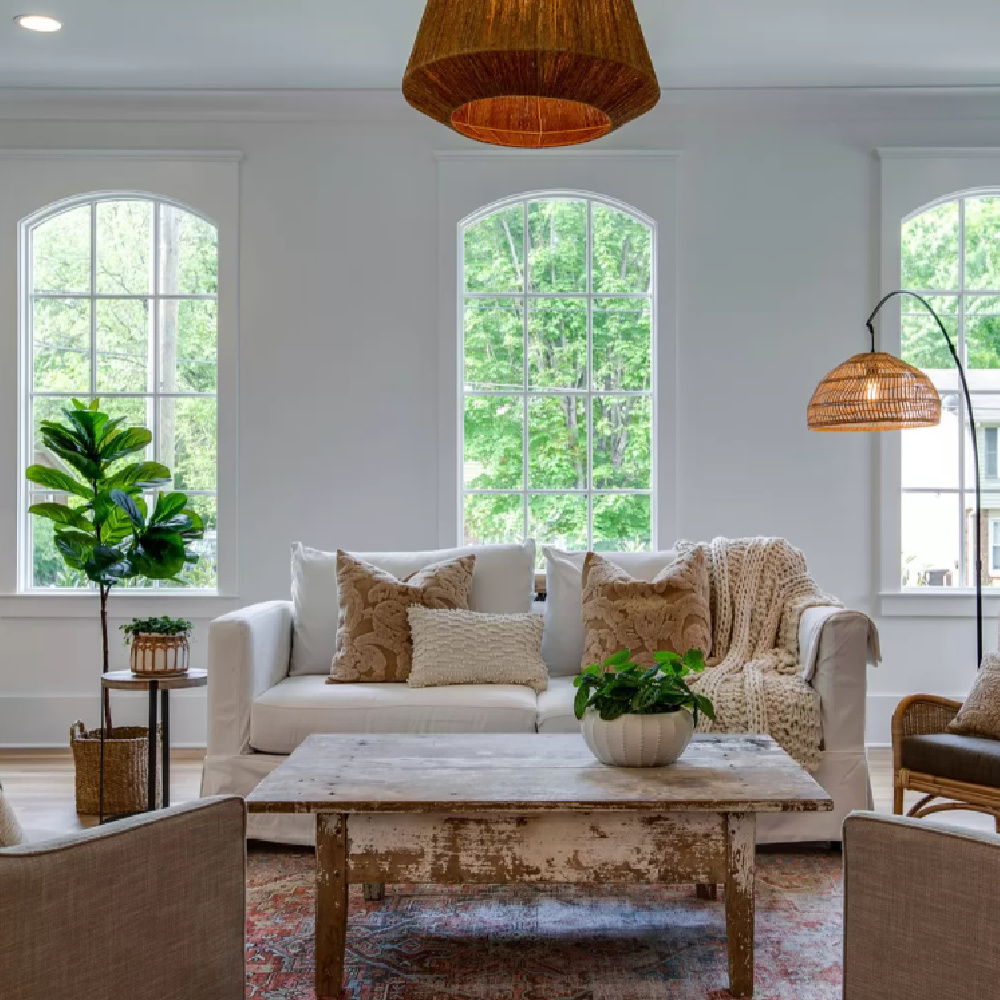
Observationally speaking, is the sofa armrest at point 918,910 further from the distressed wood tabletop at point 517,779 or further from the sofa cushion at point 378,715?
the sofa cushion at point 378,715

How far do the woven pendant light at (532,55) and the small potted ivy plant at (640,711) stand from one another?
1.26 m

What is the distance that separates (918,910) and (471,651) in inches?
87.4

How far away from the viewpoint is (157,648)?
3600 millimetres

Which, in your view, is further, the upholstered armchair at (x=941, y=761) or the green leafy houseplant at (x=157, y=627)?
the green leafy houseplant at (x=157, y=627)

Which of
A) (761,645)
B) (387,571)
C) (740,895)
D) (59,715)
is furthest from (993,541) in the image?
(59,715)

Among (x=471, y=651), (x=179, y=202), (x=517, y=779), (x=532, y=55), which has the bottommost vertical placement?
(x=517, y=779)

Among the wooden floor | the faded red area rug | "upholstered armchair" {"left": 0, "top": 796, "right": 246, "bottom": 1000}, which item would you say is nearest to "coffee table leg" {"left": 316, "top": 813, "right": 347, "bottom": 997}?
the faded red area rug

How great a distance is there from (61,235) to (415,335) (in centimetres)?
182

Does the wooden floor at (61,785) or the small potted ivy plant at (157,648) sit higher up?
the small potted ivy plant at (157,648)

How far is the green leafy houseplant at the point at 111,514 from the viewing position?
408 centimetres

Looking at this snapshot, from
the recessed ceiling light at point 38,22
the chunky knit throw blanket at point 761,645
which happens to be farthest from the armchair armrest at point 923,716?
the recessed ceiling light at point 38,22

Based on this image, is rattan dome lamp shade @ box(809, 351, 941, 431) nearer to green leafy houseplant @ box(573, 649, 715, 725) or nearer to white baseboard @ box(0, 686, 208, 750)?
green leafy houseplant @ box(573, 649, 715, 725)

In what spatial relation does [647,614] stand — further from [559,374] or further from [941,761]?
[559,374]

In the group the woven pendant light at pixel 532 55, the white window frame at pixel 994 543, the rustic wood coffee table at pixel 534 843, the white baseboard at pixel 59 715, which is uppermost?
the woven pendant light at pixel 532 55
